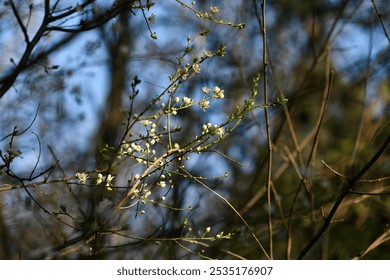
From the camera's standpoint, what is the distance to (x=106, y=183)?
1301 millimetres

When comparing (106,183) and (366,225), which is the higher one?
(366,225)

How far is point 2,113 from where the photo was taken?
2508 mm

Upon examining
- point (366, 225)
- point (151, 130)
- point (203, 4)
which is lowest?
point (151, 130)

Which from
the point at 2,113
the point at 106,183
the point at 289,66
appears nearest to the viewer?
the point at 106,183

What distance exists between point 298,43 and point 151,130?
3.27 m

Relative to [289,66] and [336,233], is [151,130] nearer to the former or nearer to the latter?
[336,233]

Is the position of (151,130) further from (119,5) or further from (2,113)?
(2,113)

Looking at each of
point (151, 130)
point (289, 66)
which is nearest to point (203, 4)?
point (289, 66)

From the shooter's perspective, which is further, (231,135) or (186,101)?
(231,135)
